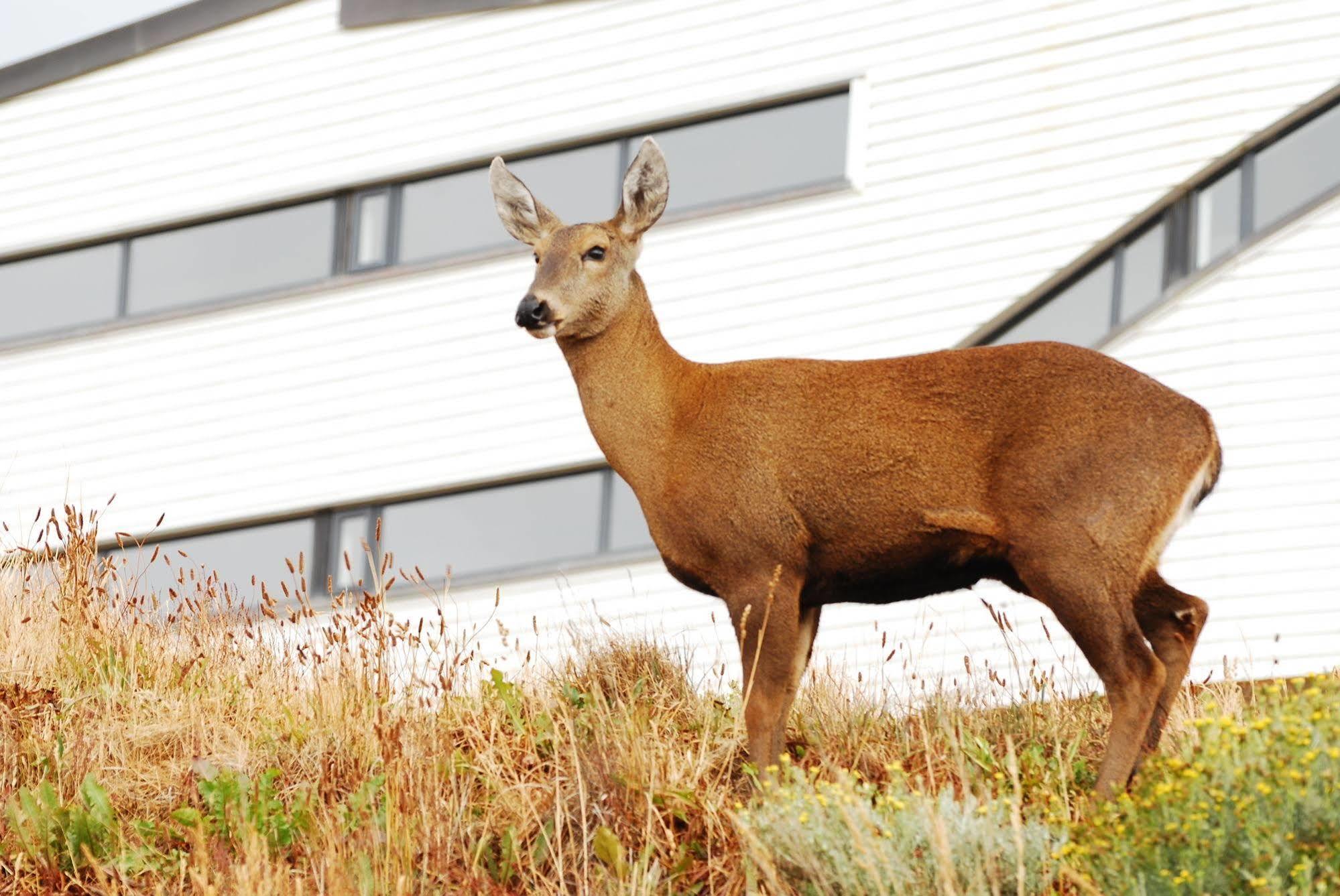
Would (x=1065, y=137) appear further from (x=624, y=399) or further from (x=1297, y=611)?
(x=624, y=399)

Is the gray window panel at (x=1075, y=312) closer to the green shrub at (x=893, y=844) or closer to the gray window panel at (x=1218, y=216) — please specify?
the gray window panel at (x=1218, y=216)

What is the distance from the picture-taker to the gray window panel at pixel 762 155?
17531mm

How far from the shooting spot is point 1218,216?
1589cm

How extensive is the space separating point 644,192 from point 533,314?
1.03 m

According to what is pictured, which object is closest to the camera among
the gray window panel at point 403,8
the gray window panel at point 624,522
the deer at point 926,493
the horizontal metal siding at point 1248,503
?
the deer at point 926,493

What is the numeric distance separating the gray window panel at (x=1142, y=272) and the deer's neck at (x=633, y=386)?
31.5ft

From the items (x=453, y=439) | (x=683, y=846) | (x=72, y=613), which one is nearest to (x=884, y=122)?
(x=453, y=439)

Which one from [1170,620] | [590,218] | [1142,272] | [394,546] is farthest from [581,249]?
[394,546]

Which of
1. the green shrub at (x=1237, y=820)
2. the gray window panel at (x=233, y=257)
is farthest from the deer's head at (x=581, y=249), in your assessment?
the gray window panel at (x=233, y=257)

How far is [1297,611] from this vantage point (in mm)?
14508

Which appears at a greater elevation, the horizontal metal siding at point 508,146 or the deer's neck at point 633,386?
the horizontal metal siding at point 508,146

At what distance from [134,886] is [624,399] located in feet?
8.73

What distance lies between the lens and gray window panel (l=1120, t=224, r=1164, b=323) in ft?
52.7

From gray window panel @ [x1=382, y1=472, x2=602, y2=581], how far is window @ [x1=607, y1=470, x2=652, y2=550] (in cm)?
16
